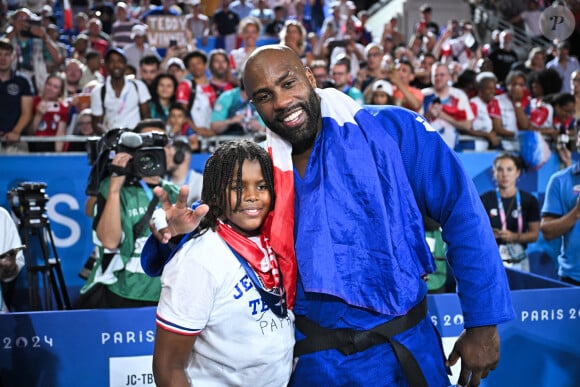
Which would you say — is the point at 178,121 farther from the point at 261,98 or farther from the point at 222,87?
the point at 261,98

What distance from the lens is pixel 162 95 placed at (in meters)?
7.35

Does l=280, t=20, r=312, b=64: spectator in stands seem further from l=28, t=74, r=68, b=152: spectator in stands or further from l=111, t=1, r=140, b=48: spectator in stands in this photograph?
l=111, t=1, r=140, b=48: spectator in stands

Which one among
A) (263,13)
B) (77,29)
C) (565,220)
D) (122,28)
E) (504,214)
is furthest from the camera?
(77,29)

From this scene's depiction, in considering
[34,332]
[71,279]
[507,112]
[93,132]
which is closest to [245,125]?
[93,132]

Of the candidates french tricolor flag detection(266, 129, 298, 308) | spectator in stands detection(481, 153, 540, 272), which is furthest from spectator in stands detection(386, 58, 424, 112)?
french tricolor flag detection(266, 129, 298, 308)

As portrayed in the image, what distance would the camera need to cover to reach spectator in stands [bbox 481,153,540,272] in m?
5.84

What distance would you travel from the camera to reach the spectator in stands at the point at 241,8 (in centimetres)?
1294

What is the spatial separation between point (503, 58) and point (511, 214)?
5.56 m

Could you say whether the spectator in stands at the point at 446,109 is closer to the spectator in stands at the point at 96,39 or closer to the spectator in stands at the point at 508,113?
the spectator in stands at the point at 508,113

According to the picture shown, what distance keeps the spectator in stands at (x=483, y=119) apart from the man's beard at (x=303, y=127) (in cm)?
513

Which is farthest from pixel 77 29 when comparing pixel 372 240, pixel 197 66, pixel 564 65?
pixel 372 240

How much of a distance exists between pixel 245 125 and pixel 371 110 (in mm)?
4640

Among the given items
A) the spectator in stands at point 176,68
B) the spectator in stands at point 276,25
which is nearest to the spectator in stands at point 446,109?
the spectator in stands at point 176,68

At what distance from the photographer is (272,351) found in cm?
250
